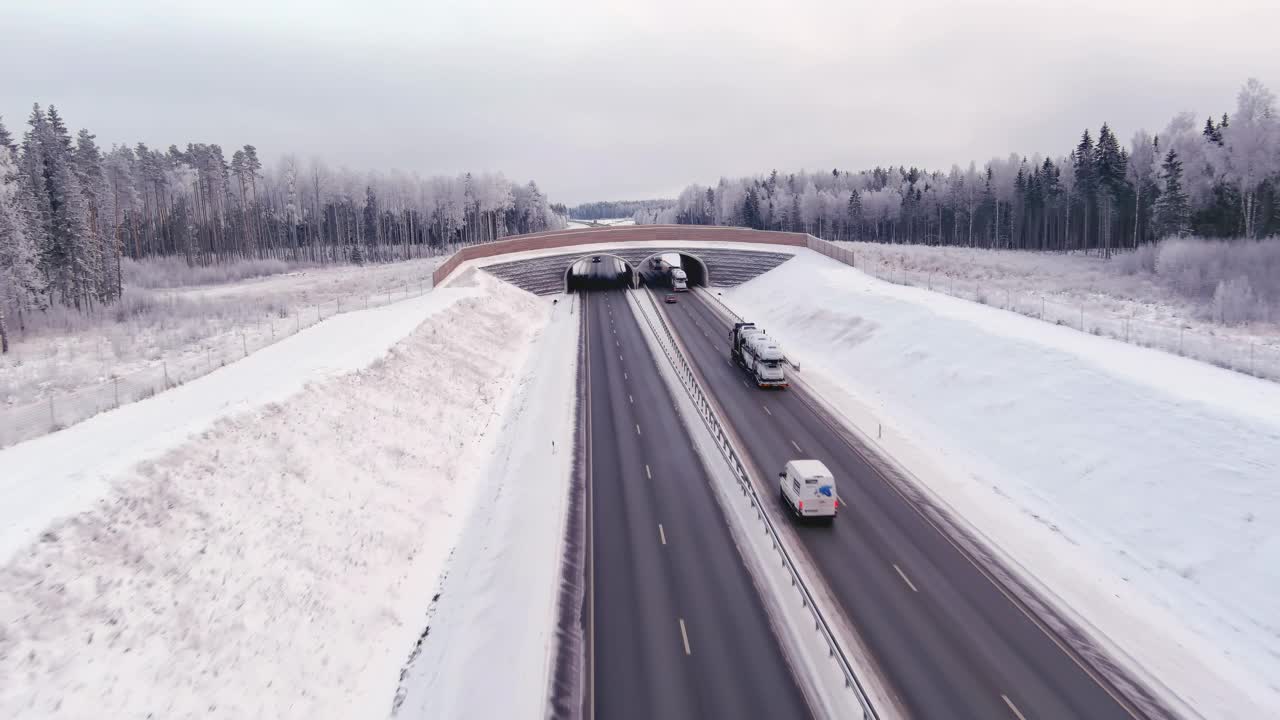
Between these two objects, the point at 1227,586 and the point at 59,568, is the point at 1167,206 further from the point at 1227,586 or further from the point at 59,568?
the point at 59,568

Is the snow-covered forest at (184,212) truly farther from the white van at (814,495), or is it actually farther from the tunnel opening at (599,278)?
the white van at (814,495)

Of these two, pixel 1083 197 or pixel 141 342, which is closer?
pixel 141 342

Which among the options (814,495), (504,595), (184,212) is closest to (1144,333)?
(814,495)

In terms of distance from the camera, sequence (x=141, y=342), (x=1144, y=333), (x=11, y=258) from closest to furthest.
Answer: (x=1144, y=333) → (x=141, y=342) → (x=11, y=258)

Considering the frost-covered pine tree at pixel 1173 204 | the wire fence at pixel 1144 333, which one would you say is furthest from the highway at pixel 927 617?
the frost-covered pine tree at pixel 1173 204

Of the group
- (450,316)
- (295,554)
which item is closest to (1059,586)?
(295,554)

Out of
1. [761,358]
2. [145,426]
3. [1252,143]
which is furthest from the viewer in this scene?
[1252,143]

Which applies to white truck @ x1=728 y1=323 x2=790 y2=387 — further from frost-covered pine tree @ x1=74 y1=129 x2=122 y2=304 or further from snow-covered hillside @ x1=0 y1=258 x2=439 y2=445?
frost-covered pine tree @ x1=74 y1=129 x2=122 y2=304

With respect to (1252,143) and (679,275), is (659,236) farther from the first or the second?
(1252,143)
